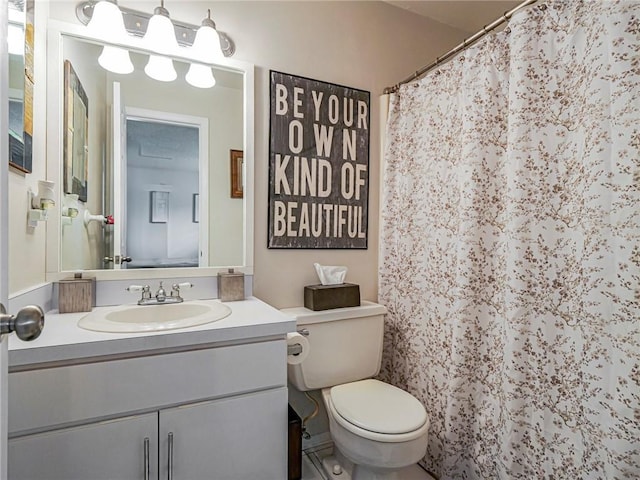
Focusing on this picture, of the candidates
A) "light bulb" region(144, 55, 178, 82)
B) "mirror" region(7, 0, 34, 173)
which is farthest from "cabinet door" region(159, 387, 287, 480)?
"light bulb" region(144, 55, 178, 82)

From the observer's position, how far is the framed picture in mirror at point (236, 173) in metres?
1.59

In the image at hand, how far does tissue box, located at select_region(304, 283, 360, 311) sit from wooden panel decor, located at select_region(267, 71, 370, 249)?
250 millimetres

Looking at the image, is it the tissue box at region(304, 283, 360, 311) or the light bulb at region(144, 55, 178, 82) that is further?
the tissue box at region(304, 283, 360, 311)

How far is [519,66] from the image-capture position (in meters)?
1.17

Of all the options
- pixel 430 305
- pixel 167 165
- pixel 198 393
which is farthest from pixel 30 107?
pixel 430 305

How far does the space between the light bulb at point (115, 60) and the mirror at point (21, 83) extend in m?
0.28

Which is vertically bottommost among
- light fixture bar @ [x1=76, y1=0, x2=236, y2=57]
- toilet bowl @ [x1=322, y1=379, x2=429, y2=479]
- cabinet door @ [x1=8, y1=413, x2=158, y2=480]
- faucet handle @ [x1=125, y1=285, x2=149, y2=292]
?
toilet bowl @ [x1=322, y1=379, x2=429, y2=479]

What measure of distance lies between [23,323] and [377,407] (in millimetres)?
1228

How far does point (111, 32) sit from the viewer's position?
4.33 feet

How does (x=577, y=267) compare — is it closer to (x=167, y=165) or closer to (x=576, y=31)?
(x=576, y=31)

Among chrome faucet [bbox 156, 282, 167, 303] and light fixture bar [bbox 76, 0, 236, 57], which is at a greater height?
light fixture bar [bbox 76, 0, 236, 57]

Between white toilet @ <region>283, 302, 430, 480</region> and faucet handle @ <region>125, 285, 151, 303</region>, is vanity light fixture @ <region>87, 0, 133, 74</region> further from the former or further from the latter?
white toilet @ <region>283, 302, 430, 480</region>

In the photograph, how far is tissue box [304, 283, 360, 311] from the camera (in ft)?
5.31

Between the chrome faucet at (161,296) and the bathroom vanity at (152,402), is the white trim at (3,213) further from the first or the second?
the chrome faucet at (161,296)
